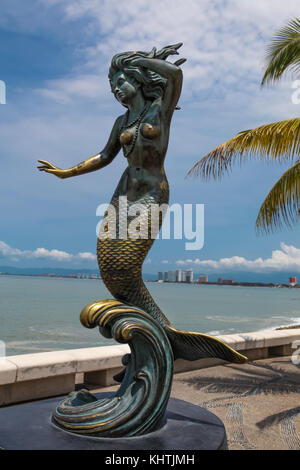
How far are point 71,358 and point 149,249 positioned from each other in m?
2.59

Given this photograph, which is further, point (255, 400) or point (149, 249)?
point (255, 400)

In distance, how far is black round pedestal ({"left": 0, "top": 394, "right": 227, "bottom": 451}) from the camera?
3553 mm

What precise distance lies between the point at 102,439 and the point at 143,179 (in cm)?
242

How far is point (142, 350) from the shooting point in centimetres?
409

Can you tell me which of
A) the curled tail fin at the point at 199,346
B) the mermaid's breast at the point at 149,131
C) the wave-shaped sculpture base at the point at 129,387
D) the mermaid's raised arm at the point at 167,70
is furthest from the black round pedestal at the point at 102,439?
the mermaid's raised arm at the point at 167,70

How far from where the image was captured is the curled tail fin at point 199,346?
4305mm

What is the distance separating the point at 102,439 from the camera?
3.73 metres

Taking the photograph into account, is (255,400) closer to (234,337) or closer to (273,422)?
(273,422)

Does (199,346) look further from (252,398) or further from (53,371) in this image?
(252,398)

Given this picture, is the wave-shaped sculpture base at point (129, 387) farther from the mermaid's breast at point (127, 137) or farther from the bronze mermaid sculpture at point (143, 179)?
the mermaid's breast at point (127, 137)

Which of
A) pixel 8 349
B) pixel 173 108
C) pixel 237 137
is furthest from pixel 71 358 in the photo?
pixel 8 349

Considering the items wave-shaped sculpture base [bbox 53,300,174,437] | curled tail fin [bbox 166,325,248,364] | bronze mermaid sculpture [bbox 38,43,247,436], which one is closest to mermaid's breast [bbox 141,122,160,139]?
bronze mermaid sculpture [bbox 38,43,247,436]

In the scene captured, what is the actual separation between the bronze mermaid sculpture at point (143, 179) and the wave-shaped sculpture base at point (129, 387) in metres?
0.10

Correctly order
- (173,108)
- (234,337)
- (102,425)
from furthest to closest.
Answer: (234,337), (173,108), (102,425)
